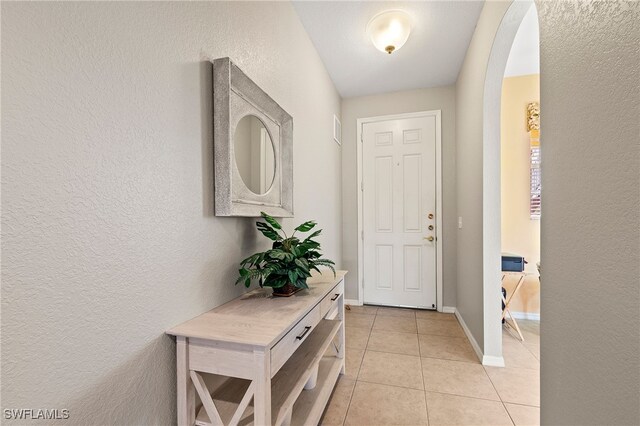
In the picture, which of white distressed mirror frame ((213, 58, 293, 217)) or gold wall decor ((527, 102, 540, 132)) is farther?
gold wall decor ((527, 102, 540, 132))

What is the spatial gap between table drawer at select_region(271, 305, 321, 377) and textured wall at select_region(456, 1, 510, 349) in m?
1.54

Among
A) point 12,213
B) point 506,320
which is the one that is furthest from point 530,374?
point 12,213

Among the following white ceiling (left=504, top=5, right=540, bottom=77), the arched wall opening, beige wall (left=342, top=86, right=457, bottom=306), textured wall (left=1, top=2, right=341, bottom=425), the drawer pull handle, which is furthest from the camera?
beige wall (left=342, top=86, right=457, bottom=306)

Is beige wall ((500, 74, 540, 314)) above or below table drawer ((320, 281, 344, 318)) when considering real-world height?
above

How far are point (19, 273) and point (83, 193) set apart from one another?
0.74 feet

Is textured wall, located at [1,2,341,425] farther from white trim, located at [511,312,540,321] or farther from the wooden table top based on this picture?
white trim, located at [511,312,540,321]

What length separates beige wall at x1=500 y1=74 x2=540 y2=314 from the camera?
303cm

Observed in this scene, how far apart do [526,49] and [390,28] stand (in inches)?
58.2

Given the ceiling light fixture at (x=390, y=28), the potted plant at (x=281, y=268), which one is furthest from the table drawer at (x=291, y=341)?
the ceiling light fixture at (x=390, y=28)

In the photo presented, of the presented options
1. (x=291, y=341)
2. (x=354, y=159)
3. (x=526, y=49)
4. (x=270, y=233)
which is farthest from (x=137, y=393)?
(x=526, y=49)

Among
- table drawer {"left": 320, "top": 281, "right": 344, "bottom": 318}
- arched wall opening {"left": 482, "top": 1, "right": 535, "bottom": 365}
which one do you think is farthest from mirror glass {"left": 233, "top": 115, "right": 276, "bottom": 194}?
arched wall opening {"left": 482, "top": 1, "right": 535, "bottom": 365}

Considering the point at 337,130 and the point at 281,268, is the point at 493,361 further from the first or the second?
the point at 337,130

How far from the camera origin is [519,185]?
10.0 ft

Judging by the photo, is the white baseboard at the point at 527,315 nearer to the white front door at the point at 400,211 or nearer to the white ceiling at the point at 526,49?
the white front door at the point at 400,211
